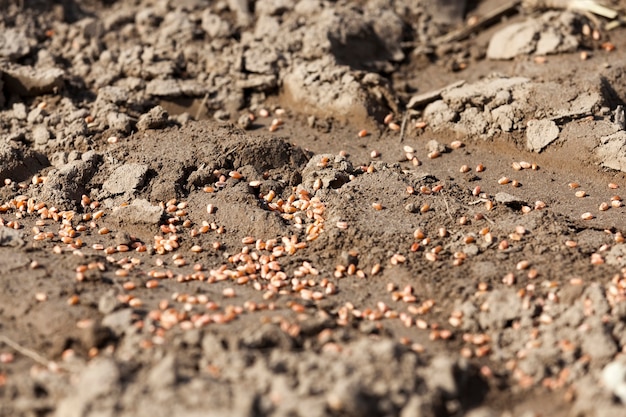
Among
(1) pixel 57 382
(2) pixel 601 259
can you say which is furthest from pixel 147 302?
(2) pixel 601 259

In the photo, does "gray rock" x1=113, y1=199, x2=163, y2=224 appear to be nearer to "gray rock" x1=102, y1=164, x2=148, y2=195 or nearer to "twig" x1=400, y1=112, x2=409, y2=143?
"gray rock" x1=102, y1=164, x2=148, y2=195

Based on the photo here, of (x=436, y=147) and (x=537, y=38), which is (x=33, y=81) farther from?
(x=537, y=38)

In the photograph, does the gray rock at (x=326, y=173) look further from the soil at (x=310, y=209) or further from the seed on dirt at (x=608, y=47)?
the seed on dirt at (x=608, y=47)

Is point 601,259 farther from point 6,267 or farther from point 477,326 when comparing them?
point 6,267

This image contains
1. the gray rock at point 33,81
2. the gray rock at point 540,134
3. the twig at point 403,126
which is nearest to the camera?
the gray rock at point 540,134

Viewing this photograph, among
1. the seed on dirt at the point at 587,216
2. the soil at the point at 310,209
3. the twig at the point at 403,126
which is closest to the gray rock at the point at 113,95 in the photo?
the soil at the point at 310,209

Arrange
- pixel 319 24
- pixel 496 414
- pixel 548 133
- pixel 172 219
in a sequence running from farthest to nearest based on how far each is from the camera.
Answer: pixel 319 24 < pixel 548 133 < pixel 172 219 < pixel 496 414
